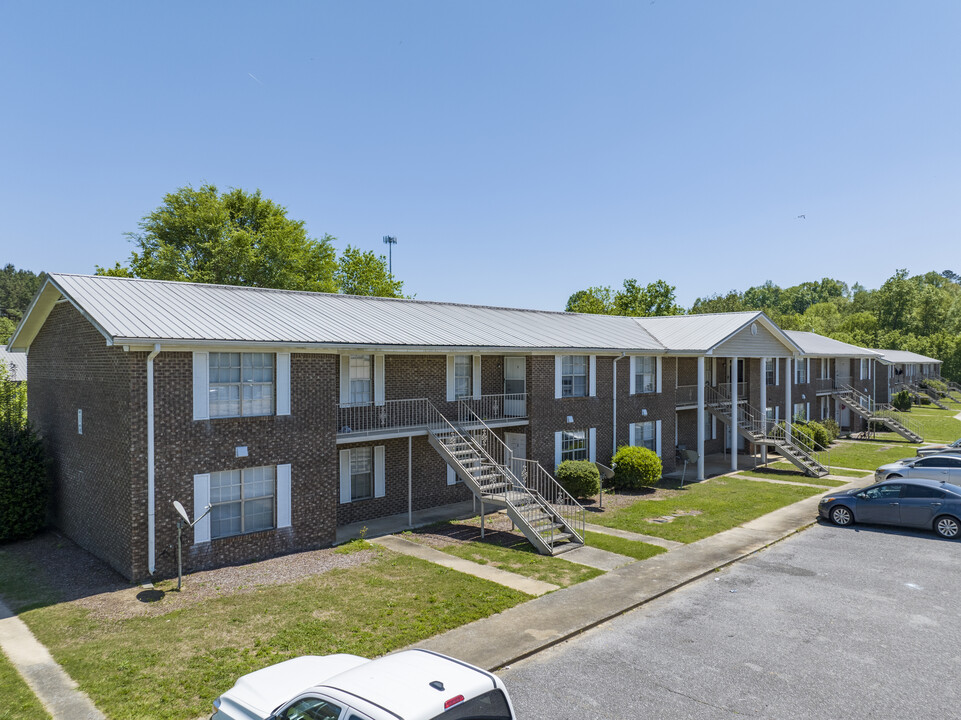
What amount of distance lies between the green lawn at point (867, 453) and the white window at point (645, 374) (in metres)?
10.5

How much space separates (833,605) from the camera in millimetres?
12320

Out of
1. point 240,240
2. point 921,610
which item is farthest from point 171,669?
point 240,240

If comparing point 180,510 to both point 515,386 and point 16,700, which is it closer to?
point 16,700

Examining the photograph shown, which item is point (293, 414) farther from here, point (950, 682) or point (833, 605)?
point (950, 682)

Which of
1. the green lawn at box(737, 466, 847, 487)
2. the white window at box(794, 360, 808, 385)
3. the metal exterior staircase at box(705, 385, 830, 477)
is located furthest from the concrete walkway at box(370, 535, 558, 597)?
the white window at box(794, 360, 808, 385)

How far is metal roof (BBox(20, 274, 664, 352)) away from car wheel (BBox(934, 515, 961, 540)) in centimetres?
1096

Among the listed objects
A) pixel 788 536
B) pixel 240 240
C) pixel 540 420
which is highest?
pixel 240 240

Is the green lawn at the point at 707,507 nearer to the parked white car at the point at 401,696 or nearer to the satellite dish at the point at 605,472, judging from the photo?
the satellite dish at the point at 605,472

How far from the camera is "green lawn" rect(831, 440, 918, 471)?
29891 mm

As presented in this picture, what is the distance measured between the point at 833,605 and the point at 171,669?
11680mm

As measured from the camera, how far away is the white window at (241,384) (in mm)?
14445

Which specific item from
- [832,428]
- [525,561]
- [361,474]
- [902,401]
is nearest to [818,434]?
[832,428]

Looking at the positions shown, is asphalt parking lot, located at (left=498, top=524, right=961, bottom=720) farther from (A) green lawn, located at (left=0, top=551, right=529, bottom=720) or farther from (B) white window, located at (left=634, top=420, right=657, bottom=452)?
(B) white window, located at (left=634, top=420, right=657, bottom=452)

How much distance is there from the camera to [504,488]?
1755 cm
